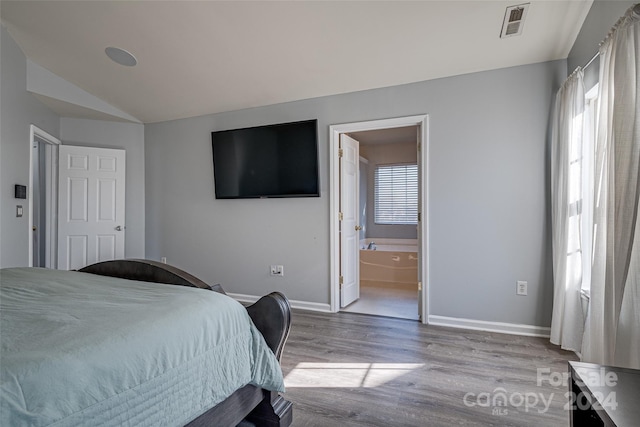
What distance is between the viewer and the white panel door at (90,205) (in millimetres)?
4211

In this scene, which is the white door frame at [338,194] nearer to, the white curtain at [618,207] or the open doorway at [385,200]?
the white curtain at [618,207]

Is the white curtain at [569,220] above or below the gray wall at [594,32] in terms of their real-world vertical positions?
below

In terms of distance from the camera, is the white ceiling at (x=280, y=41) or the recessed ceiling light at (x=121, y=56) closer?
the white ceiling at (x=280, y=41)

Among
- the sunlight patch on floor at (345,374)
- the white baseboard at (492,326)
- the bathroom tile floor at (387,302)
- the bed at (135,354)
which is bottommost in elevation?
the bathroom tile floor at (387,302)

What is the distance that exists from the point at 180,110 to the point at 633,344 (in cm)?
461

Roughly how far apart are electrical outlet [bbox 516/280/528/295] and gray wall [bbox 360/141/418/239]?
303 cm

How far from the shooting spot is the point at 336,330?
3.01 m

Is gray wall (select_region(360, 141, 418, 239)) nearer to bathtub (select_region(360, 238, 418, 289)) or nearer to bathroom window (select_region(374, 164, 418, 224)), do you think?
bathroom window (select_region(374, 164, 418, 224))

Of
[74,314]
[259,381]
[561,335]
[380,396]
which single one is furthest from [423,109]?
[74,314]

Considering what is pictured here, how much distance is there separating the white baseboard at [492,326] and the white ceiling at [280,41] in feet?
7.57

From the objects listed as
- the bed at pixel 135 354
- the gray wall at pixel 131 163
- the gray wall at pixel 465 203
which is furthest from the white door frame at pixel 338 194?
the gray wall at pixel 131 163

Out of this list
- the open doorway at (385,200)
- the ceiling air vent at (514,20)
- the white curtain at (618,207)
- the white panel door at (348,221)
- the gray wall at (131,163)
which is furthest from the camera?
the open doorway at (385,200)

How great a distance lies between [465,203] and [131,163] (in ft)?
14.3

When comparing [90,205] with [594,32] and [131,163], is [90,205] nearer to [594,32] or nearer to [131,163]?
[131,163]
